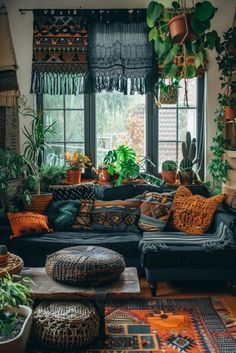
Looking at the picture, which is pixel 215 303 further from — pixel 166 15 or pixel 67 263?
pixel 166 15

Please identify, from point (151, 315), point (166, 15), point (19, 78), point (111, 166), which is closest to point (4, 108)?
point (19, 78)

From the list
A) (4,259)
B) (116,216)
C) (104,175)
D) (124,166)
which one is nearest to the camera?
(4,259)

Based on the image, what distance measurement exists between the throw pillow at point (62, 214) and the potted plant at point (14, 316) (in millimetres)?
1614

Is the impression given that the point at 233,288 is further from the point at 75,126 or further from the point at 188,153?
the point at 75,126

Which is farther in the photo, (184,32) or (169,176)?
(169,176)

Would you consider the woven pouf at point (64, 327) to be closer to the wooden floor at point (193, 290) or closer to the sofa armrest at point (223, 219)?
the wooden floor at point (193, 290)

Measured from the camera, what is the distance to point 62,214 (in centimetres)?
462

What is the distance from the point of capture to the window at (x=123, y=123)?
5457 mm

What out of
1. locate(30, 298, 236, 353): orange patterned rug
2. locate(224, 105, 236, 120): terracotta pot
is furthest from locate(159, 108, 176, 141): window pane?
locate(30, 298, 236, 353): orange patterned rug

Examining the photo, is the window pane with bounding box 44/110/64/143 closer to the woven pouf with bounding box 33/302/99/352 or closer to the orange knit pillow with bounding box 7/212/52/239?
the orange knit pillow with bounding box 7/212/52/239

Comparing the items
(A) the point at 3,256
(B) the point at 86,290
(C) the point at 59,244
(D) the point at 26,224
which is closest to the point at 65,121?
(D) the point at 26,224

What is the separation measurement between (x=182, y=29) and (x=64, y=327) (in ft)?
7.32

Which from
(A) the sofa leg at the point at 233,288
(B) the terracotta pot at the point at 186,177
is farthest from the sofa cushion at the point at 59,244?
(B) the terracotta pot at the point at 186,177

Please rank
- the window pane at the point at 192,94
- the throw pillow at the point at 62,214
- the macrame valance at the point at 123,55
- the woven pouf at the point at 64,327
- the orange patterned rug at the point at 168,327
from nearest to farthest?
the woven pouf at the point at 64,327 → the orange patterned rug at the point at 168,327 → the throw pillow at the point at 62,214 → the macrame valance at the point at 123,55 → the window pane at the point at 192,94
